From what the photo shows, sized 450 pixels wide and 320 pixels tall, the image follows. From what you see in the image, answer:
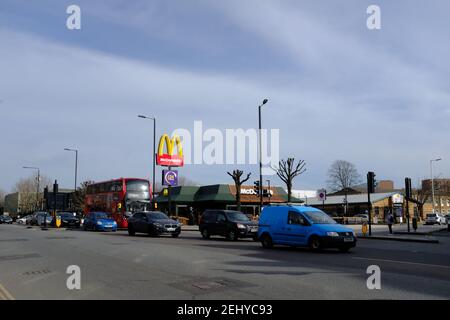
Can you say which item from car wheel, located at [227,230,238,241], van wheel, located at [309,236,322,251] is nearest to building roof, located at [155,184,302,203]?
car wheel, located at [227,230,238,241]

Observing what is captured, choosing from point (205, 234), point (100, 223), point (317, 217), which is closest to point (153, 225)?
point (205, 234)

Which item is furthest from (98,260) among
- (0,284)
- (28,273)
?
(0,284)

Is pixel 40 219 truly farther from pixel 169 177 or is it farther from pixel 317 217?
pixel 317 217

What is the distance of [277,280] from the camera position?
1059 cm

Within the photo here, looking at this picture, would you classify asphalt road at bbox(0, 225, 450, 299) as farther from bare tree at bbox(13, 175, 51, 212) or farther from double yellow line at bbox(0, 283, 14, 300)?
bare tree at bbox(13, 175, 51, 212)

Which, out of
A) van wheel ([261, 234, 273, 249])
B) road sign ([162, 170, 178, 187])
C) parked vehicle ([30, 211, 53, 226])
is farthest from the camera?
parked vehicle ([30, 211, 53, 226])

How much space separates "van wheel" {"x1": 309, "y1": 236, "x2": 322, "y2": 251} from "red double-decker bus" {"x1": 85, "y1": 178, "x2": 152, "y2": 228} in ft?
73.9

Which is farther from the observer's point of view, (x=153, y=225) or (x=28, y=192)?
(x=28, y=192)

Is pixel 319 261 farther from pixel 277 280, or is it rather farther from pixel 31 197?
pixel 31 197

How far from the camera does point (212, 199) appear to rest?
56094 millimetres

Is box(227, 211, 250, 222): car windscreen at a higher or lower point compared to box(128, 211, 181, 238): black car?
higher

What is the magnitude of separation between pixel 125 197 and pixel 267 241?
20.6 m

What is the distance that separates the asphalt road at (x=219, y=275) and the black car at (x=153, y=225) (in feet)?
36.6

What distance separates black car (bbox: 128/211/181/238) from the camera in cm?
2892
